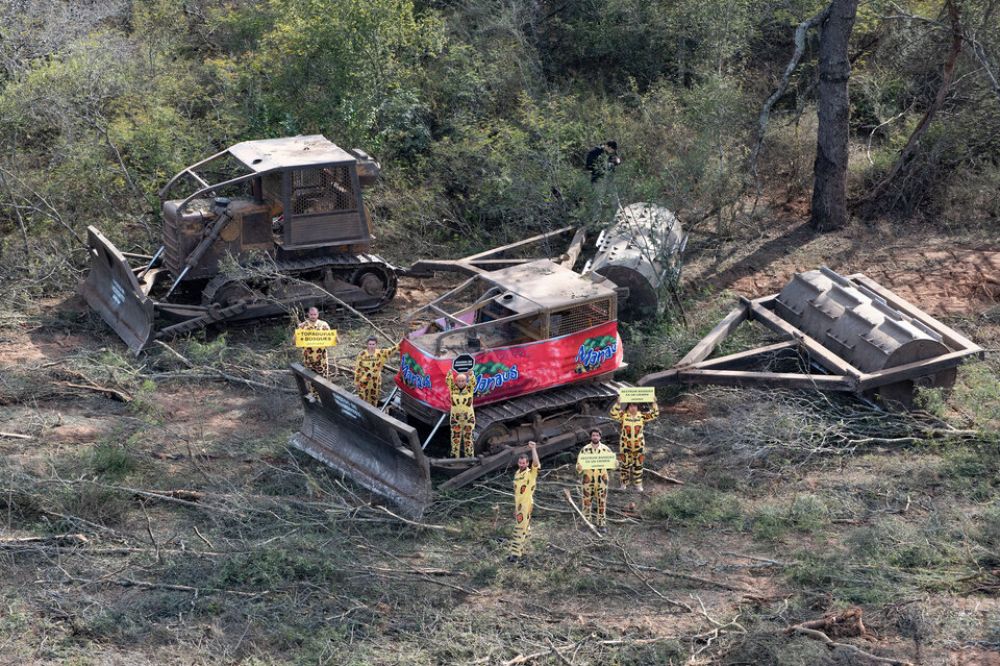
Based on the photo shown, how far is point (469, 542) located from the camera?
398 inches

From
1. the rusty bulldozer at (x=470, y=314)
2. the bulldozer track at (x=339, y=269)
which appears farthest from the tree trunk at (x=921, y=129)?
the bulldozer track at (x=339, y=269)

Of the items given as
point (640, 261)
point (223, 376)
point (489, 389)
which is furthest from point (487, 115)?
point (489, 389)

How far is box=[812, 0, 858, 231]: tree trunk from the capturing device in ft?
54.6

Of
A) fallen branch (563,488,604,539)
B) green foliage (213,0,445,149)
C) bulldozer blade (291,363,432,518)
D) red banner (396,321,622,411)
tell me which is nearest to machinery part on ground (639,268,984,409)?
red banner (396,321,622,411)

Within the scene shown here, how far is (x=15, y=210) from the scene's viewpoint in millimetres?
17328

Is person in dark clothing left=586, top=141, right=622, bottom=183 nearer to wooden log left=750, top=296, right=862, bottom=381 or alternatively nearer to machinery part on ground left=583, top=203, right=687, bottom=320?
machinery part on ground left=583, top=203, right=687, bottom=320

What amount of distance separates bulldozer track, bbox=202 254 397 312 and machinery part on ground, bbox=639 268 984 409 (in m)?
4.58

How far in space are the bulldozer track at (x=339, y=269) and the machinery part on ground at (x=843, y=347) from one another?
4.58m

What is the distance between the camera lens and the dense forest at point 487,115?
17.1 m

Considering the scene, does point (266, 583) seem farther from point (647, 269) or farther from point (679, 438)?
point (647, 269)

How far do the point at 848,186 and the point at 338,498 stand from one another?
11.5 metres

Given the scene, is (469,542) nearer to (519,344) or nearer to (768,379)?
(519,344)

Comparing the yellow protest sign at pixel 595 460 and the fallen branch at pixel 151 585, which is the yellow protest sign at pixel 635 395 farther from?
the fallen branch at pixel 151 585

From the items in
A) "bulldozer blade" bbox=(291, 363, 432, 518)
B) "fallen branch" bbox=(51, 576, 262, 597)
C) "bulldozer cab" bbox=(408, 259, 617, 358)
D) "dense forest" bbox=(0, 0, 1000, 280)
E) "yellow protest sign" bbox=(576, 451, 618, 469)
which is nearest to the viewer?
"fallen branch" bbox=(51, 576, 262, 597)
